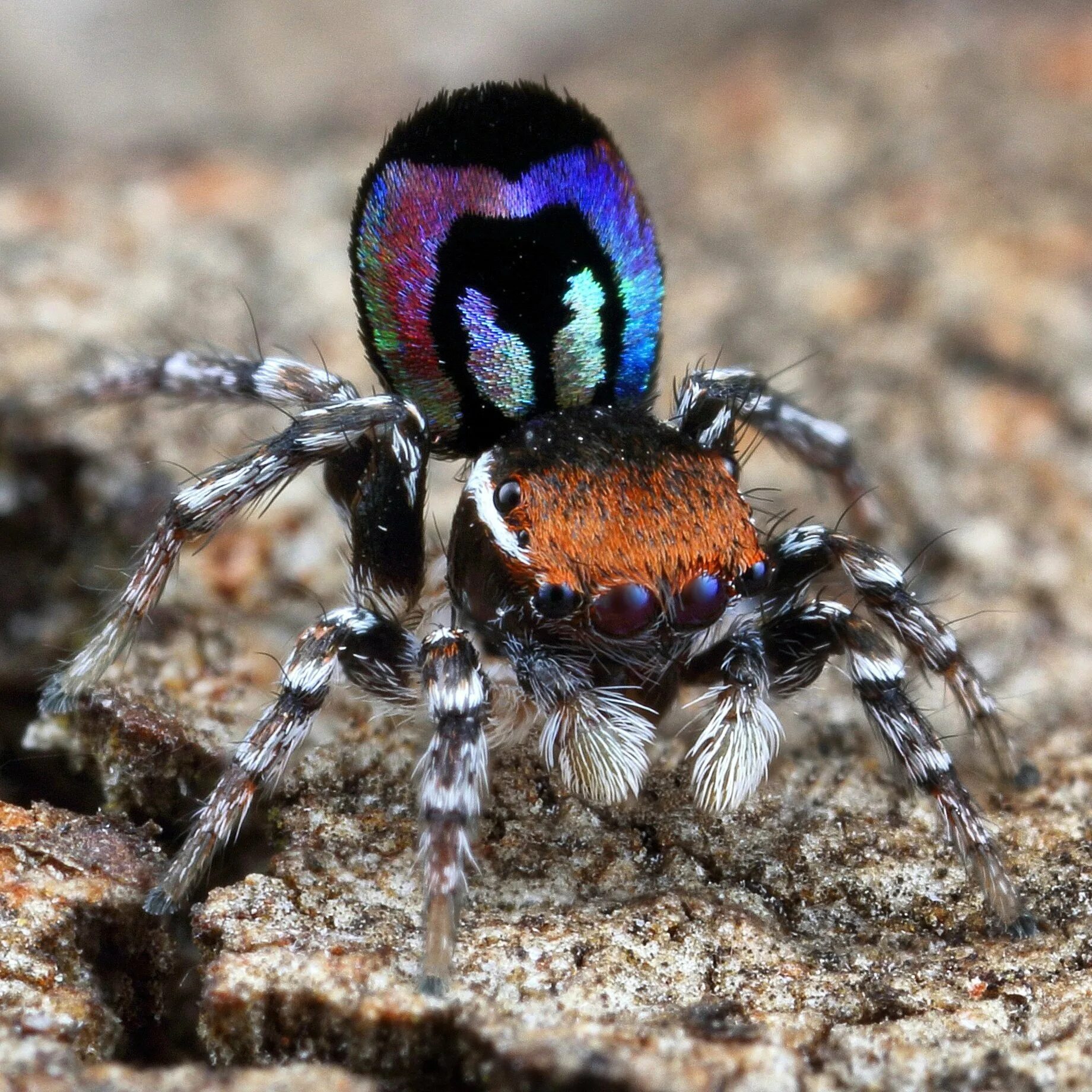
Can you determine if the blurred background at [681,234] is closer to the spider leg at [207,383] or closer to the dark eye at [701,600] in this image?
the spider leg at [207,383]

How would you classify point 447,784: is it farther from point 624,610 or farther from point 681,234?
point 681,234

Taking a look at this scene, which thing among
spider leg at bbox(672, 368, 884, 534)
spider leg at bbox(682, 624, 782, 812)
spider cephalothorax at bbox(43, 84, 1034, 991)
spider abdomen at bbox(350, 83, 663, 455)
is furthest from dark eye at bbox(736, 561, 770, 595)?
spider abdomen at bbox(350, 83, 663, 455)

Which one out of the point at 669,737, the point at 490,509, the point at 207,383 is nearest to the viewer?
the point at 490,509

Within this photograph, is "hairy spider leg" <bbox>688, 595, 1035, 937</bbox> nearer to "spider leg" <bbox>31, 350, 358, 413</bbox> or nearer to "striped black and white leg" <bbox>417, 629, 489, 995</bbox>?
"striped black and white leg" <bbox>417, 629, 489, 995</bbox>

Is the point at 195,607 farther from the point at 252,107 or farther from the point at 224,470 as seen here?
the point at 252,107

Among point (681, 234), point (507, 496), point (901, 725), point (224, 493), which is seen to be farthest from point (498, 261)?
point (681, 234)

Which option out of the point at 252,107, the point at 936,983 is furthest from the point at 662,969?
the point at 252,107

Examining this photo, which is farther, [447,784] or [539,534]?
[539,534]
